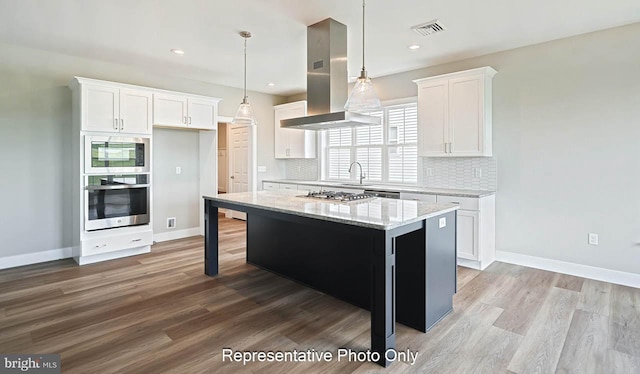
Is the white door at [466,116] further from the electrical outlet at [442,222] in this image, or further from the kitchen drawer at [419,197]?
the electrical outlet at [442,222]

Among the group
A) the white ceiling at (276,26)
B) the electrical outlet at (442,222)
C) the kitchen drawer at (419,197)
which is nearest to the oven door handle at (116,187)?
the white ceiling at (276,26)

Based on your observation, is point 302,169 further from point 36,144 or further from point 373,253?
point 373,253

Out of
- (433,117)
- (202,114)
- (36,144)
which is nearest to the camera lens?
(36,144)

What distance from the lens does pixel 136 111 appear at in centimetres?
438

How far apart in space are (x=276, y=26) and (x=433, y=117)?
2.30m

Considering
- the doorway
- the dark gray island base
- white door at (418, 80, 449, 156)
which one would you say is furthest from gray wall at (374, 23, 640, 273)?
the doorway

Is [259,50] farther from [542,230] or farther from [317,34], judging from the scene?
[542,230]

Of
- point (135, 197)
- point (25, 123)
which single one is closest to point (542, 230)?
point (135, 197)

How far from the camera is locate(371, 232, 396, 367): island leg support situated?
2.04 m

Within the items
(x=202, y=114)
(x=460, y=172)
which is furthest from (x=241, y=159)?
(x=460, y=172)

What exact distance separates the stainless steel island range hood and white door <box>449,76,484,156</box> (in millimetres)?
1289

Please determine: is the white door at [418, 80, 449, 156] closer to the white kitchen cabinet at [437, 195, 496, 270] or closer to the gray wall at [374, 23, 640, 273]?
the gray wall at [374, 23, 640, 273]

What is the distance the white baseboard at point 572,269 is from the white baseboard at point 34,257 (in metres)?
5.58

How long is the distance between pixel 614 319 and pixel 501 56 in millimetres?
3041
